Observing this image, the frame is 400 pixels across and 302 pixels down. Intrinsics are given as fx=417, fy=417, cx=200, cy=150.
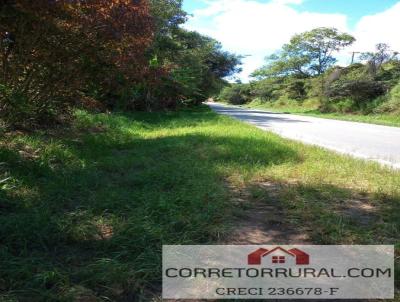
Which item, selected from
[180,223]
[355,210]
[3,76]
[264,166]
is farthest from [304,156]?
[3,76]

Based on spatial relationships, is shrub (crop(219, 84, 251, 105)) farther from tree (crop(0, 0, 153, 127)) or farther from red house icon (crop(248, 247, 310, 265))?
red house icon (crop(248, 247, 310, 265))

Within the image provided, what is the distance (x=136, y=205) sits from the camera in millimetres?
4242

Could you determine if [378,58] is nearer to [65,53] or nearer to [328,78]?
[328,78]

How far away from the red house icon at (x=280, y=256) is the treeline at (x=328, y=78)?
22645 mm

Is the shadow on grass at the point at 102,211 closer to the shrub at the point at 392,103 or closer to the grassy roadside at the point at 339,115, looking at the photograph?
the grassy roadside at the point at 339,115

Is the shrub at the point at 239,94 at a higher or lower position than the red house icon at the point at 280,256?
higher

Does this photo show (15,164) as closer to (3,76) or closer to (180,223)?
(3,76)

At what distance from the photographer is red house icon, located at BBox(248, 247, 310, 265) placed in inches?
117

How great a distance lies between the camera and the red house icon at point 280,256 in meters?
2.97

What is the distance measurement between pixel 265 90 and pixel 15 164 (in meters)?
52.4

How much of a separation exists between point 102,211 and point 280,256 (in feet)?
6.04

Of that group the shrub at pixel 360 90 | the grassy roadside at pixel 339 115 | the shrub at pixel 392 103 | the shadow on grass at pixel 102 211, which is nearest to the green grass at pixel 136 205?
the shadow on grass at pixel 102 211

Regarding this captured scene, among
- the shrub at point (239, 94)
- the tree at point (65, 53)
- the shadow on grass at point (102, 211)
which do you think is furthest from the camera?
the shrub at point (239, 94)

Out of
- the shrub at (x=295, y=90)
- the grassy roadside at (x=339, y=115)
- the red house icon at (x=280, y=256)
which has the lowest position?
the red house icon at (x=280, y=256)
